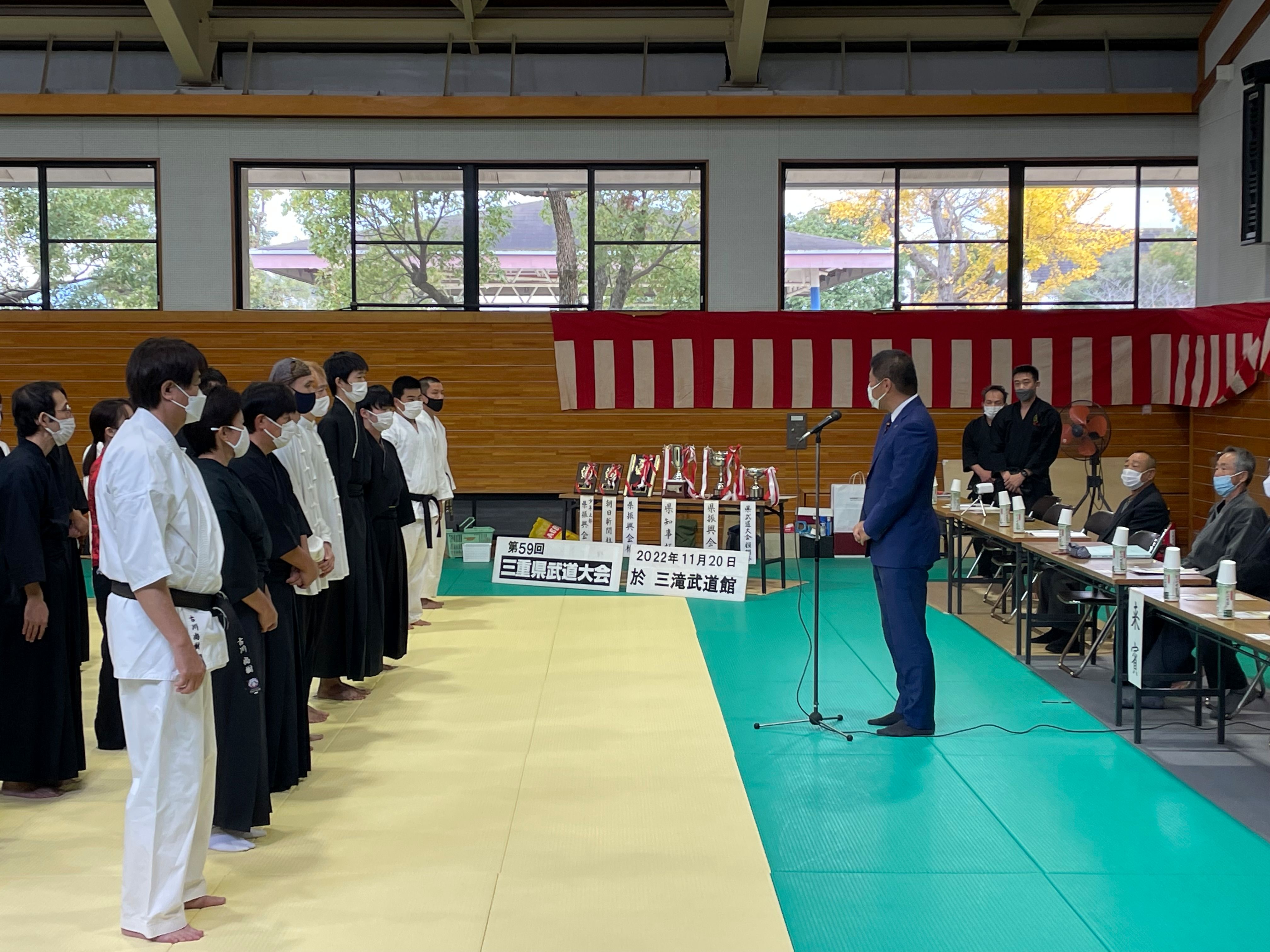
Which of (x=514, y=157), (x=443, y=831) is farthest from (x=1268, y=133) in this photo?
(x=443, y=831)

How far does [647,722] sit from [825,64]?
8435 mm

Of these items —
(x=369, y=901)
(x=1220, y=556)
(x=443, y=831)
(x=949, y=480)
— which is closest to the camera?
(x=369, y=901)

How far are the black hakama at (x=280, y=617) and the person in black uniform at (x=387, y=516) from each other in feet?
5.21

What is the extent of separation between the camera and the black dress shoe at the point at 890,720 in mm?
5703

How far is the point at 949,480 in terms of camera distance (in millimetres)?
11172

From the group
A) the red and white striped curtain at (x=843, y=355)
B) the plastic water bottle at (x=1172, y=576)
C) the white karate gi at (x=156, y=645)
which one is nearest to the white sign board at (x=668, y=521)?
the red and white striped curtain at (x=843, y=355)

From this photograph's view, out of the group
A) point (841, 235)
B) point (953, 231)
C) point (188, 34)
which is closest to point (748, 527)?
point (841, 235)

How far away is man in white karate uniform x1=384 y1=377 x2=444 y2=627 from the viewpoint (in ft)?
25.8

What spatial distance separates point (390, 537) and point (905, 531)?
2878 millimetres

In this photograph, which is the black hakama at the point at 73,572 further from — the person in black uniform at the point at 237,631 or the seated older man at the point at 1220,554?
the seated older man at the point at 1220,554

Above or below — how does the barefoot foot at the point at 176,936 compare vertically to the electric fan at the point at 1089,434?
below

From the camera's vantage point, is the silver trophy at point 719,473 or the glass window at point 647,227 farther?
the glass window at point 647,227

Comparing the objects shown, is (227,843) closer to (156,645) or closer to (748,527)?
(156,645)

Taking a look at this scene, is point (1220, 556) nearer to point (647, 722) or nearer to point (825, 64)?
point (647, 722)
